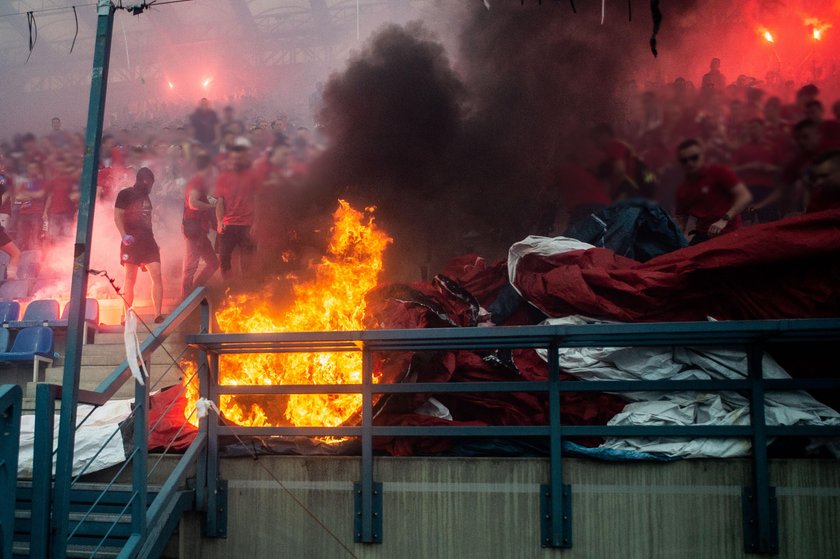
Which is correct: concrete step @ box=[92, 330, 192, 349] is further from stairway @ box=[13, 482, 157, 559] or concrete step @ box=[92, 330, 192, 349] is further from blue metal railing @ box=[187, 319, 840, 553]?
blue metal railing @ box=[187, 319, 840, 553]

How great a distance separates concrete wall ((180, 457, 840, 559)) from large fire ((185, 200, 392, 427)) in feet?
2.07

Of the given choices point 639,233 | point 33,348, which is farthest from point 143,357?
point 33,348

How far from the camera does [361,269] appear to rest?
7398mm

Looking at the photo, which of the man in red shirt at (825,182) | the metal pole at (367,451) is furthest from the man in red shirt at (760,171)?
the metal pole at (367,451)

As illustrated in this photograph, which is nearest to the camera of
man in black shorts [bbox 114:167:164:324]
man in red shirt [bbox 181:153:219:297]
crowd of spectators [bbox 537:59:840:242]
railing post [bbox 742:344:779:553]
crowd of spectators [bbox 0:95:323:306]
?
railing post [bbox 742:344:779:553]

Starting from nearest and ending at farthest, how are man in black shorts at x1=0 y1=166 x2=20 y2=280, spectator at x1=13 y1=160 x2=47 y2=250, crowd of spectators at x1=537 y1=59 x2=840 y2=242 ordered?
crowd of spectators at x1=537 y1=59 x2=840 y2=242 → man in black shorts at x1=0 y1=166 x2=20 y2=280 → spectator at x1=13 y1=160 x2=47 y2=250

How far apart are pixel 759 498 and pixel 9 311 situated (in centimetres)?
1004

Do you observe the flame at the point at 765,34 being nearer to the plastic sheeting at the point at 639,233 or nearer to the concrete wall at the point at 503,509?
the plastic sheeting at the point at 639,233

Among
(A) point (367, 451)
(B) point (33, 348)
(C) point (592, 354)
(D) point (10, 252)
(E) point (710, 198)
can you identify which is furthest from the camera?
(D) point (10, 252)

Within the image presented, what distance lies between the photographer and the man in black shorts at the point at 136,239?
9.42 m

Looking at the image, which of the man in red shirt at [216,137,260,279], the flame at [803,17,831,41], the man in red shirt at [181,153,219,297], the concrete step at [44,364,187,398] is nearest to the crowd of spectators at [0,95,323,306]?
the man in red shirt at [181,153,219,297]

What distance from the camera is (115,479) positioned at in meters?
4.17

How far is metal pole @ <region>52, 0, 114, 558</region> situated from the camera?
11.6 feet

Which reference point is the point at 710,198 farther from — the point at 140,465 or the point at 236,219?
the point at 236,219
